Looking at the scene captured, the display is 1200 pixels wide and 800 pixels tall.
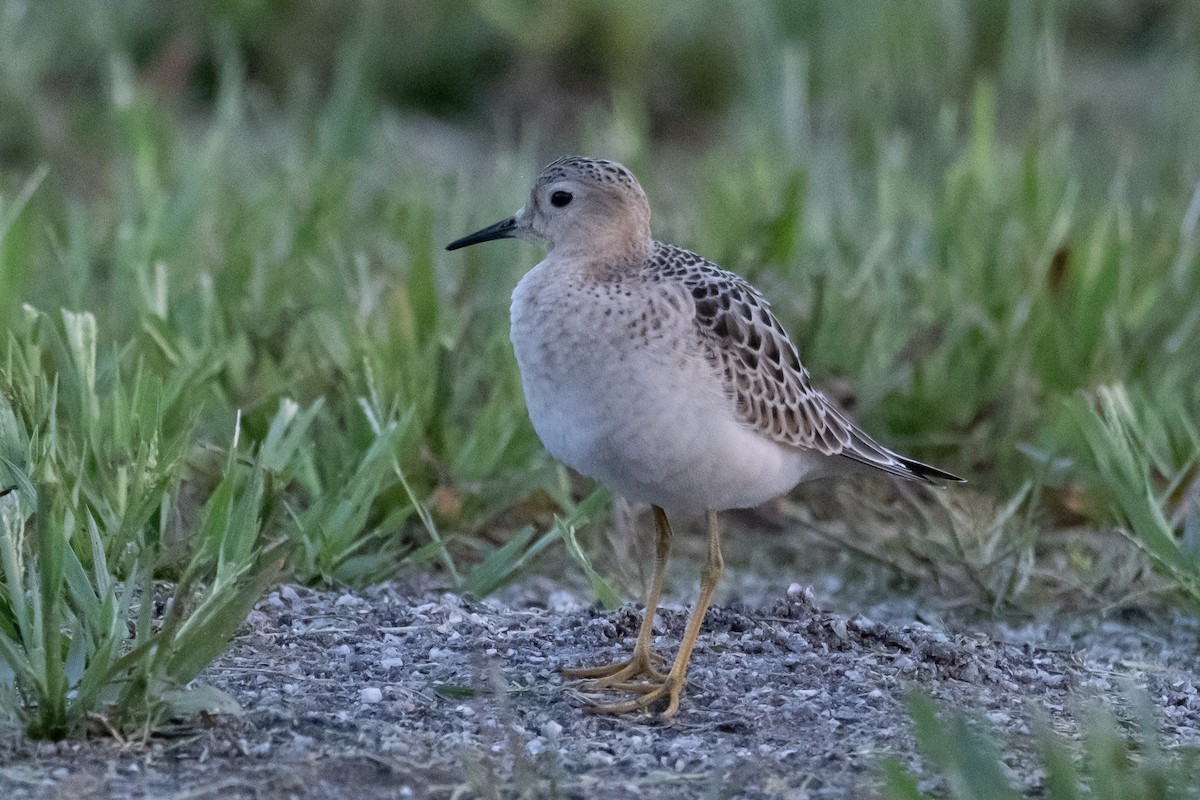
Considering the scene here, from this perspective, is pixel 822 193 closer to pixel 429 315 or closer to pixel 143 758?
pixel 429 315

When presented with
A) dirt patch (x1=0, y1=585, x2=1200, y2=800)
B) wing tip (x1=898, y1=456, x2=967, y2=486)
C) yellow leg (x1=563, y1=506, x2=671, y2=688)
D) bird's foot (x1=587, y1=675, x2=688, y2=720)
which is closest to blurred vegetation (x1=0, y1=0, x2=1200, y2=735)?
dirt patch (x1=0, y1=585, x2=1200, y2=800)

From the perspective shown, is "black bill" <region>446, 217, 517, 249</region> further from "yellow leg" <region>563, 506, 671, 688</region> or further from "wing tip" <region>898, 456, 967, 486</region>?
"wing tip" <region>898, 456, 967, 486</region>

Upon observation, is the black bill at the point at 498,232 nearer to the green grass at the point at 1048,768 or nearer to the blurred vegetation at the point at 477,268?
the blurred vegetation at the point at 477,268

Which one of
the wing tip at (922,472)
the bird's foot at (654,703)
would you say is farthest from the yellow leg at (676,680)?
the wing tip at (922,472)

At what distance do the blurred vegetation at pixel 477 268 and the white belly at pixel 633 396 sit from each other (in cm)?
40

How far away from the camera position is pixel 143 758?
2.71 m

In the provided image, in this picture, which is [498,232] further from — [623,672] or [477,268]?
[477,268]

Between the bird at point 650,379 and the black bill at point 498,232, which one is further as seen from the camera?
the black bill at point 498,232

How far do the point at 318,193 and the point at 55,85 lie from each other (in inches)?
124

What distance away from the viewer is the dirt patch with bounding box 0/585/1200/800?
2.68 metres

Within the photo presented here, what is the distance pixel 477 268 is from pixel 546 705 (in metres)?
2.76

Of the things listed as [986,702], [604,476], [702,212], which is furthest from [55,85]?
[986,702]

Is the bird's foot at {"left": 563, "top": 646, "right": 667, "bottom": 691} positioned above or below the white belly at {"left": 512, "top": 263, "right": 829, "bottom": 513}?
below

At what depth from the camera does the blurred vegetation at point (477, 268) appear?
362cm
